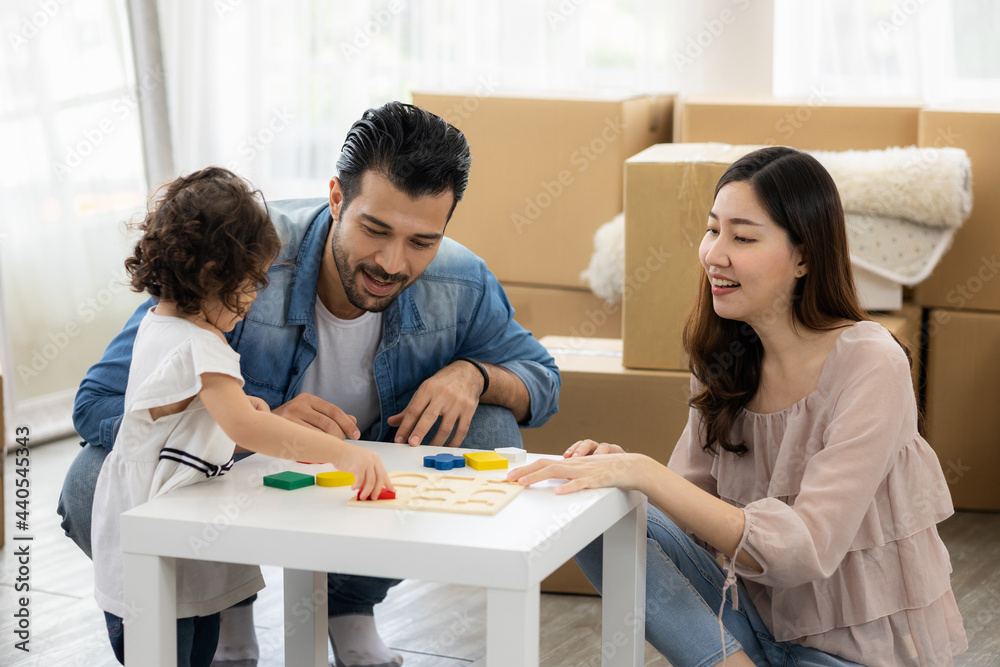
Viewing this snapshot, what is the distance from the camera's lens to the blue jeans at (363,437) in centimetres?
137

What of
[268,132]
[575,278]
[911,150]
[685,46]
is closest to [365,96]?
[268,132]

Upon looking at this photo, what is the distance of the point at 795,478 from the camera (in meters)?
1.23

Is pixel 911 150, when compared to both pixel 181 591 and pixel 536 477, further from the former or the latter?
pixel 181 591

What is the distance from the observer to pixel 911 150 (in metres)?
2.15

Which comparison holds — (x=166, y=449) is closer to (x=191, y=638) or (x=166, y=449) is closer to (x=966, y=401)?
(x=191, y=638)

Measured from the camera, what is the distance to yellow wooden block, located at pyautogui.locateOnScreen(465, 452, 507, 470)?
112 centimetres

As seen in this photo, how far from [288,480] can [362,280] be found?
1.23ft

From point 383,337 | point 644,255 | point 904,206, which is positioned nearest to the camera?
point 383,337

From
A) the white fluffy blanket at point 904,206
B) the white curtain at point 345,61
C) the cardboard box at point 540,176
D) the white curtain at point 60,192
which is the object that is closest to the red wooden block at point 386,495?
the white fluffy blanket at point 904,206

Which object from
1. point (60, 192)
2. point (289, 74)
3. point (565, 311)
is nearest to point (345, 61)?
point (289, 74)

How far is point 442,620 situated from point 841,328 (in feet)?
2.76

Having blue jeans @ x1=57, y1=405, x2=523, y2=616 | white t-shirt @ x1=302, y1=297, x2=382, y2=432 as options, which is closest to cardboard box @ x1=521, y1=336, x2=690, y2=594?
blue jeans @ x1=57, y1=405, x2=523, y2=616

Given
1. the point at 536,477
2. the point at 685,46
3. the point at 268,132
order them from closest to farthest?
the point at 536,477 < the point at 685,46 < the point at 268,132

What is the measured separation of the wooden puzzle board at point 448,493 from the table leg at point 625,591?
153mm
